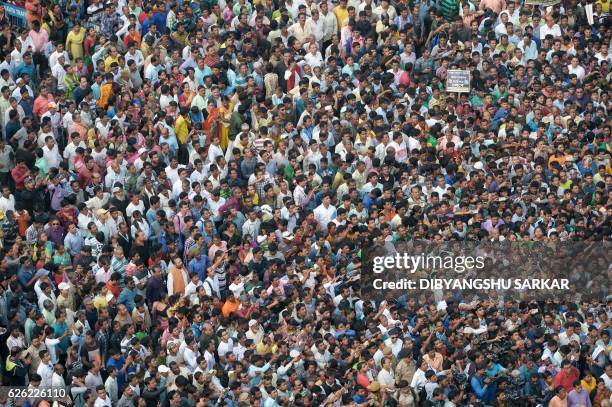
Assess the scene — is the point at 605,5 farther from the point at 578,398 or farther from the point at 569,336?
the point at 578,398

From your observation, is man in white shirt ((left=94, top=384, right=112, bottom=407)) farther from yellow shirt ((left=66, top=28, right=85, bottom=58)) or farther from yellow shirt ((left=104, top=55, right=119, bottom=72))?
yellow shirt ((left=66, top=28, right=85, bottom=58))

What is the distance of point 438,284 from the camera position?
36000 mm

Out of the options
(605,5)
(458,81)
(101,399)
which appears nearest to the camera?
(101,399)

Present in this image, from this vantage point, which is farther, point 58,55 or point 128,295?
point 58,55

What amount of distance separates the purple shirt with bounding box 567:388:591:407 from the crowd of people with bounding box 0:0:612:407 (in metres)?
0.07

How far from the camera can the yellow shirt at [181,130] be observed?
3809cm

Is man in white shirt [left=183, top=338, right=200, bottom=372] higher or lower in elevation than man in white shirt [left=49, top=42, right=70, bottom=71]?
lower

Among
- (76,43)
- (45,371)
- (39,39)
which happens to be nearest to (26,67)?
(39,39)

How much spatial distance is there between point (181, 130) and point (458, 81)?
214 inches

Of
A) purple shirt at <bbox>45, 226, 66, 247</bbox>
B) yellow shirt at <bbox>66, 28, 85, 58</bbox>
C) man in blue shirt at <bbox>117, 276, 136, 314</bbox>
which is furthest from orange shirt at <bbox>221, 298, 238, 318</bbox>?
yellow shirt at <bbox>66, 28, 85, 58</bbox>

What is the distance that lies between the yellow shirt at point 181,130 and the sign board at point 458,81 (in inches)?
201

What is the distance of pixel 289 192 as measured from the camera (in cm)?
3712

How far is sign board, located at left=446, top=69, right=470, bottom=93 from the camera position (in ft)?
129

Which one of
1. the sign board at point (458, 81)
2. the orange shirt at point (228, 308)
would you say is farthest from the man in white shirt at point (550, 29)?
the orange shirt at point (228, 308)
